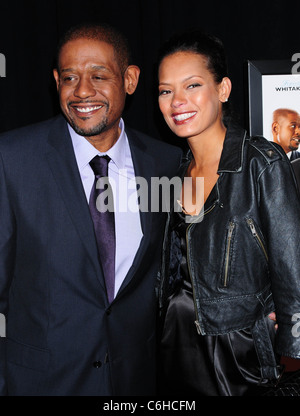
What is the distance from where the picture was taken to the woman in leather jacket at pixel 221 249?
129 centimetres

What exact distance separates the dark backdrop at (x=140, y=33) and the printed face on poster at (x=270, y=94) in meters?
0.21

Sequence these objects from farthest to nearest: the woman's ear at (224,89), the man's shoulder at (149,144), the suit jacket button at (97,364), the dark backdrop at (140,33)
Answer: the dark backdrop at (140,33), the man's shoulder at (149,144), the woman's ear at (224,89), the suit jacket button at (97,364)

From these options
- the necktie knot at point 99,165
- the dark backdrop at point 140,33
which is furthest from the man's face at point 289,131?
the necktie knot at point 99,165

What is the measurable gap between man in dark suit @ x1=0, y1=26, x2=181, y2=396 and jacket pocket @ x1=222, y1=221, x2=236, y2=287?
10.3 inches

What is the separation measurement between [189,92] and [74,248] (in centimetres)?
62

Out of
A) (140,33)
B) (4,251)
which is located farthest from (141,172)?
(140,33)

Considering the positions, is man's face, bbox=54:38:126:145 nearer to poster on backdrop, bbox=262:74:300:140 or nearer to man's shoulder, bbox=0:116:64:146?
man's shoulder, bbox=0:116:64:146

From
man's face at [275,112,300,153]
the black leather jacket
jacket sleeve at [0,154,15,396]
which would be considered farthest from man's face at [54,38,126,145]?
man's face at [275,112,300,153]

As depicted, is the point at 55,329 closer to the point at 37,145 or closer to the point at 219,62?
the point at 37,145

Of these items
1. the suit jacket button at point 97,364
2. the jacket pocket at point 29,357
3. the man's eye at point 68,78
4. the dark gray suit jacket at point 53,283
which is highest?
the man's eye at point 68,78

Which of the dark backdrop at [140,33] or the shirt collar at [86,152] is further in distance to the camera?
the dark backdrop at [140,33]

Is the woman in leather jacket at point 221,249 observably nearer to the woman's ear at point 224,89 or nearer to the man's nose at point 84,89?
the woman's ear at point 224,89

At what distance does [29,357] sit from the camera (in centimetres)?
134

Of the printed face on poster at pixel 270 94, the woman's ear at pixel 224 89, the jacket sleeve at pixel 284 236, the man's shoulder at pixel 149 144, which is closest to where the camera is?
the jacket sleeve at pixel 284 236
